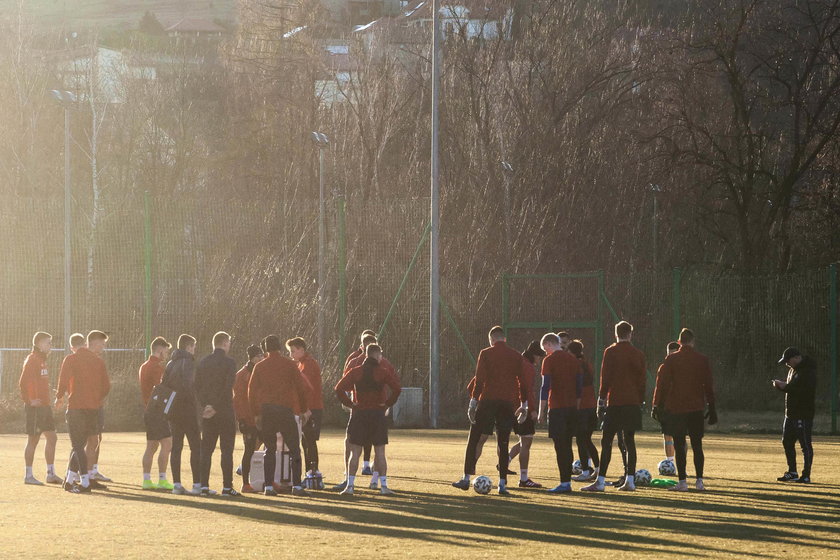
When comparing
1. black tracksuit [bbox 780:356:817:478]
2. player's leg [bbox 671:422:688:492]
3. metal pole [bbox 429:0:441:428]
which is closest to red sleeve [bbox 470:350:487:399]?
player's leg [bbox 671:422:688:492]

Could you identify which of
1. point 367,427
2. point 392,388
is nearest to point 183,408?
point 367,427

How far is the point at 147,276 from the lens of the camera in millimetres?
34250

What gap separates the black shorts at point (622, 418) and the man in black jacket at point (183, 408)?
4.96m

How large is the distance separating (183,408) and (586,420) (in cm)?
514

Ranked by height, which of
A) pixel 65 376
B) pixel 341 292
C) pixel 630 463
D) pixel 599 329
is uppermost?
pixel 341 292

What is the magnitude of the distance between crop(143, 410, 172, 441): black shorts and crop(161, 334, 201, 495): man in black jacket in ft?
0.56

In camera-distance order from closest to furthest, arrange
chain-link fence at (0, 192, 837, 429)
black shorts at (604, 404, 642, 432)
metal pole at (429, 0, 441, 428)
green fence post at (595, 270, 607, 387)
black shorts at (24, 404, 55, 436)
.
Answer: black shorts at (604, 404, 642, 432) < black shorts at (24, 404, 55, 436) < metal pole at (429, 0, 441, 428) < green fence post at (595, 270, 607, 387) < chain-link fence at (0, 192, 837, 429)

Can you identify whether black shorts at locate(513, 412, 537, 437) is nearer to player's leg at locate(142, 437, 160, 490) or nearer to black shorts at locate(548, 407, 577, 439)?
black shorts at locate(548, 407, 577, 439)

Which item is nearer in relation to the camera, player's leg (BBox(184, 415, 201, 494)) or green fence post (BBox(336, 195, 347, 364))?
player's leg (BBox(184, 415, 201, 494))

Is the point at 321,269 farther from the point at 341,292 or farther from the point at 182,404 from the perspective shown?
the point at 182,404

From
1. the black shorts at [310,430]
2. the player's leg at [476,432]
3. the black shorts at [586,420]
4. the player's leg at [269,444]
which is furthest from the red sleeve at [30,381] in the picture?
the black shorts at [586,420]

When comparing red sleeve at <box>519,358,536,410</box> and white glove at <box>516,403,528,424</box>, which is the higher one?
red sleeve at <box>519,358,536,410</box>

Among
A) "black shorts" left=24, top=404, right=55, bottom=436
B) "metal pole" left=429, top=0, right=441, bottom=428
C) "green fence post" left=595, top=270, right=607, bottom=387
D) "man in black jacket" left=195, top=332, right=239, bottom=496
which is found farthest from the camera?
"green fence post" left=595, top=270, right=607, bottom=387

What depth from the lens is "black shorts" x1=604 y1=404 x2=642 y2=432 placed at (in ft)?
54.0
